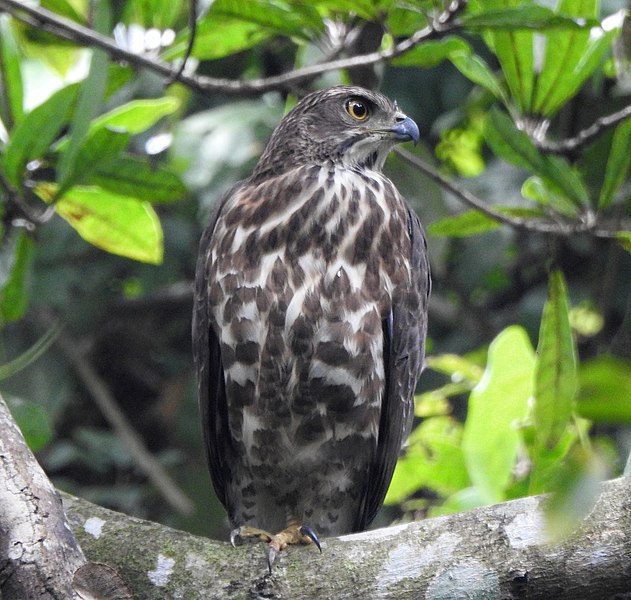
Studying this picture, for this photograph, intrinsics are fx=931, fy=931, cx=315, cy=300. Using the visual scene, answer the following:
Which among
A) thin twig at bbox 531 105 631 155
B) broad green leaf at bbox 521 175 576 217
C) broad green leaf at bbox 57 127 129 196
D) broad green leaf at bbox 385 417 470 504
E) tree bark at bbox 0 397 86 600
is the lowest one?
tree bark at bbox 0 397 86 600

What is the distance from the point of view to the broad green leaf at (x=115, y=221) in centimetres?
360

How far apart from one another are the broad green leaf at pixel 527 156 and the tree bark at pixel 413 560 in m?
1.38

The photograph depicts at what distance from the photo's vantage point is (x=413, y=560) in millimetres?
2250

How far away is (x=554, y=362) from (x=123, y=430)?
3.01 m

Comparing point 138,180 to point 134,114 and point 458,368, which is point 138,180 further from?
point 458,368

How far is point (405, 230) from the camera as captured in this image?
3.47m

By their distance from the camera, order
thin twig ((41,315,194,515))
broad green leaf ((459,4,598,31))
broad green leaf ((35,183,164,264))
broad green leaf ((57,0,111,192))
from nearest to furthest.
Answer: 1. broad green leaf ((459,4,598,31))
2. broad green leaf ((57,0,111,192))
3. broad green leaf ((35,183,164,264))
4. thin twig ((41,315,194,515))

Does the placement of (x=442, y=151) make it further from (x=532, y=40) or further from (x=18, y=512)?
(x=18, y=512)

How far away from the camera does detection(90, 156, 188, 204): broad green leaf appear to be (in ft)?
11.4

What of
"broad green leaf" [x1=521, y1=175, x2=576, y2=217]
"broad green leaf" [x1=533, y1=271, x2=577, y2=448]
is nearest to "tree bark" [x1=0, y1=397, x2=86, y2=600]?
"broad green leaf" [x1=533, y1=271, x2=577, y2=448]

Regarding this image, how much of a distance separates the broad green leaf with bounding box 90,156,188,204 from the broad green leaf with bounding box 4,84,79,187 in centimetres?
23

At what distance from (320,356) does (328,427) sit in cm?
29

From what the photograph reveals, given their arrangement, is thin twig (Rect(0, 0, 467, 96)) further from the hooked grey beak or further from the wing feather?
the wing feather

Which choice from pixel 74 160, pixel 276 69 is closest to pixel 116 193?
pixel 74 160
